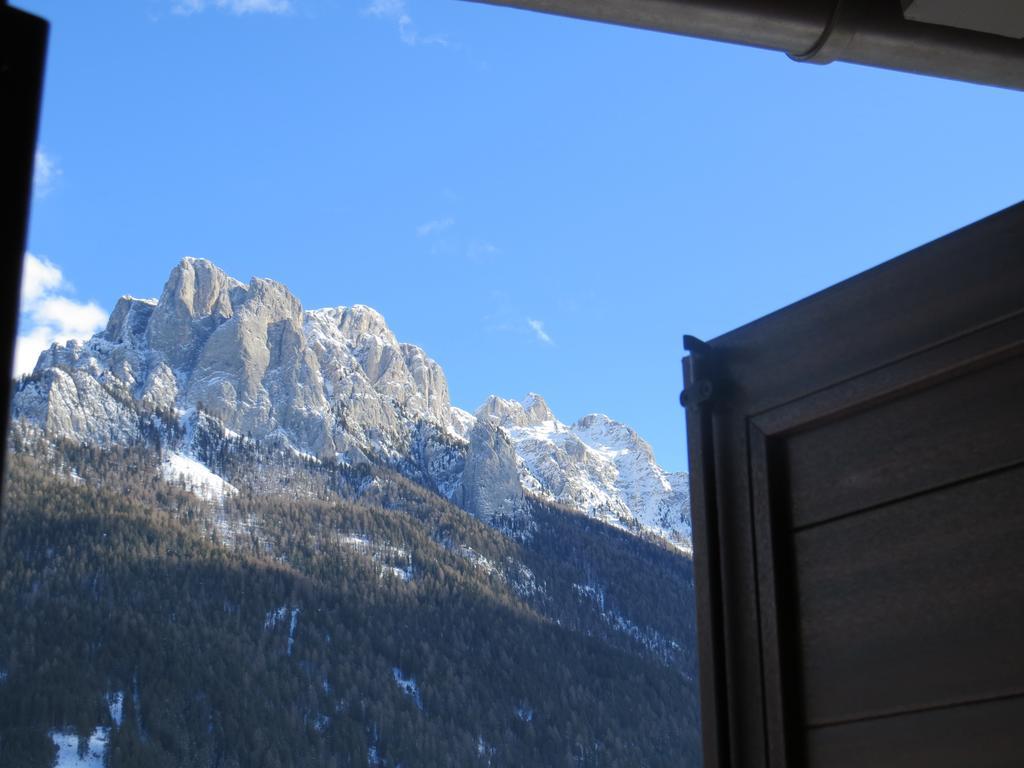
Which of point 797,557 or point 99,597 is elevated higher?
point 99,597

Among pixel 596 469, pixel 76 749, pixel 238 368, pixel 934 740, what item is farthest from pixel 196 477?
pixel 934 740

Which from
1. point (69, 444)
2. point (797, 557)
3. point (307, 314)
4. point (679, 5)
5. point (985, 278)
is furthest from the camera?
point (307, 314)

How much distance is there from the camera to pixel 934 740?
4.22 ft

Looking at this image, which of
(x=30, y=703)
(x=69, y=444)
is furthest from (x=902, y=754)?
(x=69, y=444)

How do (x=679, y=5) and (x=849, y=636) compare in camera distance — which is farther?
(x=849, y=636)

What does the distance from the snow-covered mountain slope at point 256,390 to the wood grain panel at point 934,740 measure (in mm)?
80669

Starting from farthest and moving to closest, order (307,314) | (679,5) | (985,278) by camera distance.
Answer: (307,314) → (985,278) → (679,5)

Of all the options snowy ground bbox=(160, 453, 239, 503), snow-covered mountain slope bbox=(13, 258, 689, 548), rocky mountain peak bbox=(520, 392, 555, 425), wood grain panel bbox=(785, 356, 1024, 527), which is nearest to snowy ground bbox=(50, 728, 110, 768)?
snowy ground bbox=(160, 453, 239, 503)

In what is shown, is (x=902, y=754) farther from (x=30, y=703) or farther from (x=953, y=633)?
(x=30, y=703)

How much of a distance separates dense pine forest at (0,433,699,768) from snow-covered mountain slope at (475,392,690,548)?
29503mm

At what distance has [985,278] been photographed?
4.48 feet

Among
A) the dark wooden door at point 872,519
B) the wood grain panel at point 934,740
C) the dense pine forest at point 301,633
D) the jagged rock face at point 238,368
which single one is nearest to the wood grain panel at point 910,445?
the dark wooden door at point 872,519

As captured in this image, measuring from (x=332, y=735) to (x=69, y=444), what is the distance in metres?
28.9

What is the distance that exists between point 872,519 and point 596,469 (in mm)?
138856
